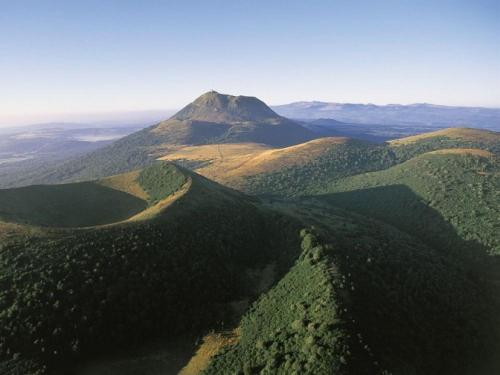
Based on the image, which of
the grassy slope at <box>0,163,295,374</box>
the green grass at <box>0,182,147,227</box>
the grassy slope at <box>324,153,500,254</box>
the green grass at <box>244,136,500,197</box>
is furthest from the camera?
the green grass at <box>244,136,500,197</box>

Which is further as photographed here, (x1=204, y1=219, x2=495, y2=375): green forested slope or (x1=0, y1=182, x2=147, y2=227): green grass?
(x1=0, y1=182, x2=147, y2=227): green grass

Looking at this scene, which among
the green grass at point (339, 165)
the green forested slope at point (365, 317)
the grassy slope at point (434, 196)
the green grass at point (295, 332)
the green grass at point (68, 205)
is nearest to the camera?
the green grass at point (295, 332)

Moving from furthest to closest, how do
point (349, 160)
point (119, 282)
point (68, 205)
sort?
point (349, 160) < point (68, 205) < point (119, 282)

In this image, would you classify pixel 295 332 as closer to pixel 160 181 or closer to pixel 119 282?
pixel 119 282

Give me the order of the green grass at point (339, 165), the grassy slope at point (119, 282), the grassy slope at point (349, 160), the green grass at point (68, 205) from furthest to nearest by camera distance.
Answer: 1. the grassy slope at point (349, 160)
2. the green grass at point (339, 165)
3. the green grass at point (68, 205)
4. the grassy slope at point (119, 282)

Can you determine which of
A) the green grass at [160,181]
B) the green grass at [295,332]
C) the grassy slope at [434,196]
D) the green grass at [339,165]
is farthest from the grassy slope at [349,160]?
the green grass at [295,332]

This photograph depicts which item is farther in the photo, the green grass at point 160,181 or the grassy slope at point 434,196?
the green grass at point 160,181

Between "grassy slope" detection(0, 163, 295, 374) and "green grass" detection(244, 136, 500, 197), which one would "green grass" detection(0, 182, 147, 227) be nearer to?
"grassy slope" detection(0, 163, 295, 374)

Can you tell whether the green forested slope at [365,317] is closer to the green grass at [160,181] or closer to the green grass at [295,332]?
the green grass at [295,332]

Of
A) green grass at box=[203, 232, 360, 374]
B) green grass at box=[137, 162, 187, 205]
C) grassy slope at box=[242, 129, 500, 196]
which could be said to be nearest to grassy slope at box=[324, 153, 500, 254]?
grassy slope at box=[242, 129, 500, 196]

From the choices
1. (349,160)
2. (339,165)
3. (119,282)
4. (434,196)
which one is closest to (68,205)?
(119,282)
